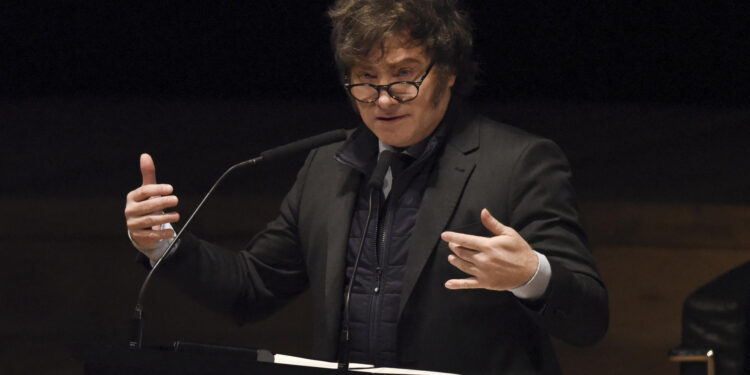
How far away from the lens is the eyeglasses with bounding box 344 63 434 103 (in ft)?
5.57

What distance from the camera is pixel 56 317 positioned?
3297mm

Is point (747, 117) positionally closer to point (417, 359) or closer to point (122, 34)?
point (122, 34)

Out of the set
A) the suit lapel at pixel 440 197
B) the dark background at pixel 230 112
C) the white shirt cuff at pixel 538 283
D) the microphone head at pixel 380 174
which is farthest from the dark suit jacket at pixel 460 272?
the dark background at pixel 230 112

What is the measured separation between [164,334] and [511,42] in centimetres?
246

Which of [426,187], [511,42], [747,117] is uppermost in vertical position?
[511,42]

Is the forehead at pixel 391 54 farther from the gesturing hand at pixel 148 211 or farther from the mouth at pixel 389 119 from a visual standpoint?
the gesturing hand at pixel 148 211

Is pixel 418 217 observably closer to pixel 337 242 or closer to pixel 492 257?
pixel 337 242

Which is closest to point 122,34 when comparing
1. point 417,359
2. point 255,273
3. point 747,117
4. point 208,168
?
point 208,168

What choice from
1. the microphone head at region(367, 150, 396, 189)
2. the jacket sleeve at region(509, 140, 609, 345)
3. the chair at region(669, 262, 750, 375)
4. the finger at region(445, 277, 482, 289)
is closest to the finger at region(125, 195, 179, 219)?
the microphone head at region(367, 150, 396, 189)

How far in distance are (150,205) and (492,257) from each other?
1.77 ft

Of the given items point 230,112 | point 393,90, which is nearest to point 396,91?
point 393,90

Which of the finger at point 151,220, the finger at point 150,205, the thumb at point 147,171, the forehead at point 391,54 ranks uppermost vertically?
the forehead at point 391,54

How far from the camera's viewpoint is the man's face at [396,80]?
171cm

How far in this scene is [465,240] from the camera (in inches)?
51.6
